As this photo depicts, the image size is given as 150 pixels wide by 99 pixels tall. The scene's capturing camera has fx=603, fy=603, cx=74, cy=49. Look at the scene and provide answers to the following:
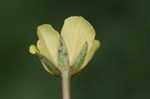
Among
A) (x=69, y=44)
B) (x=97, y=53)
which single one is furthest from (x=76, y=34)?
(x=97, y=53)

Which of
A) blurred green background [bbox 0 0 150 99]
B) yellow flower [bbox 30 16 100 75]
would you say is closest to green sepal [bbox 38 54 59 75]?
yellow flower [bbox 30 16 100 75]

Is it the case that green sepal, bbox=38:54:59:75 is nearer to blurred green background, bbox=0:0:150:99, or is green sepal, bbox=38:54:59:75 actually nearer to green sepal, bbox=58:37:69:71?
green sepal, bbox=58:37:69:71

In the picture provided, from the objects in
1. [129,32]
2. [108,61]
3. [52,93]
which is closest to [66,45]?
[52,93]

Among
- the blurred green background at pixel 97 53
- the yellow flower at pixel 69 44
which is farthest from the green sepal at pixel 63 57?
the blurred green background at pixel 97 53

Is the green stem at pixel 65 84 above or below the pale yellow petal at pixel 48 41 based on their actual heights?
below

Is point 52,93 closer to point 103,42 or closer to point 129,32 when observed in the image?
point 103,42

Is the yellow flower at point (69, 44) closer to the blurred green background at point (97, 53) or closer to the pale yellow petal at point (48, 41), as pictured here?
the pale yellow petal at point (48, 41)

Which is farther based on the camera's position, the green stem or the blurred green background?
the blurred green background
